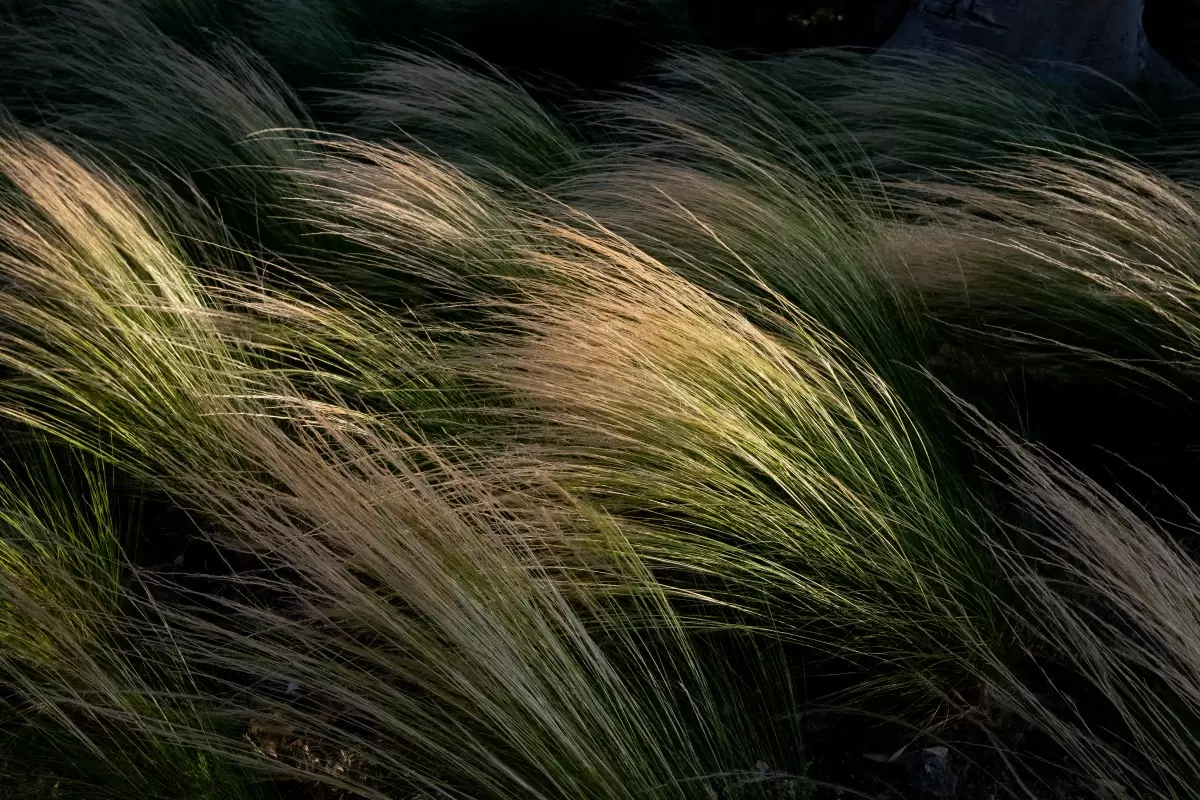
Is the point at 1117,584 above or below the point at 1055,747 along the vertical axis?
above

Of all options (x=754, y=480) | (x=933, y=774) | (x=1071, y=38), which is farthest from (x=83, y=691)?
(x=1071, y=38)

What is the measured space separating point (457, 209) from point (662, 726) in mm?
1468

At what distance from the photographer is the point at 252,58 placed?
4160 millimetres

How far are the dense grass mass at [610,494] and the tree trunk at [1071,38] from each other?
1041 mm

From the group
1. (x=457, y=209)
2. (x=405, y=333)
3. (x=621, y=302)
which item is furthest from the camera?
(x=457, y=209)

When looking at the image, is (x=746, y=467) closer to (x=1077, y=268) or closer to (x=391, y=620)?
(x=391, y=620)

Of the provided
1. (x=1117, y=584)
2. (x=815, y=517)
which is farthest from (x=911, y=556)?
(x=1117, y=584)

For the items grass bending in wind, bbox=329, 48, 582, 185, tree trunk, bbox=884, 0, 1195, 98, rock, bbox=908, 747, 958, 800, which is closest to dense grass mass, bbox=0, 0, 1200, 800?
rock, bbox=908, 747, 958, 800

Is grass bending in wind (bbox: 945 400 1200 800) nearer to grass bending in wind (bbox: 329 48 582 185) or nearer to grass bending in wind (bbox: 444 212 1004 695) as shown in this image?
grass bending in wind (bbox: 444 212 1004 695)

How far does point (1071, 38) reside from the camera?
375 cm

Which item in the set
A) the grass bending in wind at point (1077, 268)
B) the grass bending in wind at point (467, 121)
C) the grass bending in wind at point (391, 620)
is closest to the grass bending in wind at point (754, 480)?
the grass bending in wind at point (391, 620)

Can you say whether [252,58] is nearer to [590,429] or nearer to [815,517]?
[590,429]

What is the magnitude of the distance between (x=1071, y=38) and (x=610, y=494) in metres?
2.88

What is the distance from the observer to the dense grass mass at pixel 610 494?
1396 millimetres
